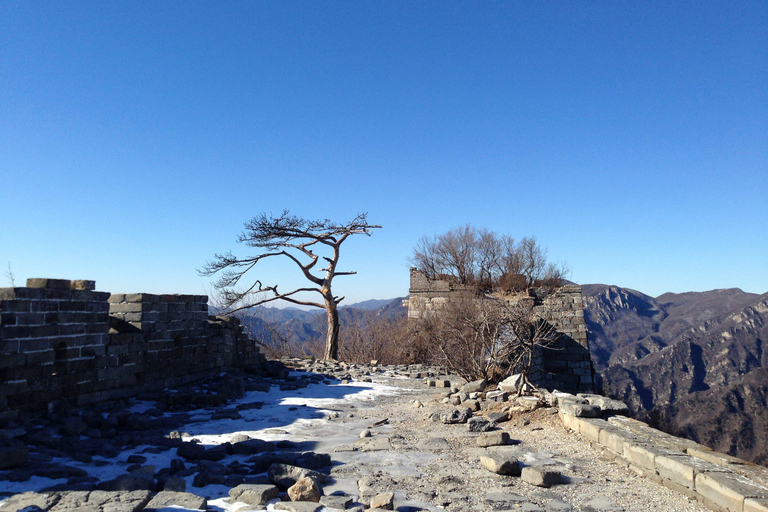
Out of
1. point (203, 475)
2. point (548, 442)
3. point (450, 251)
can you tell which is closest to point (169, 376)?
point (203, 475)

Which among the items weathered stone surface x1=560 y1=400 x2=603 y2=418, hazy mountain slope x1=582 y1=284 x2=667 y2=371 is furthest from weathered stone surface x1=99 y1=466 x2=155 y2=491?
A: hazy mountain slope x1=582 y1=284 x2=667 y2=371

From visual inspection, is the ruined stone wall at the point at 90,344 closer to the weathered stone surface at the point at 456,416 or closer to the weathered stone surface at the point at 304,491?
the weathered stone surface at the point at 304,491

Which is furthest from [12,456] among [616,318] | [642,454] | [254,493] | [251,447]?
[616,318]

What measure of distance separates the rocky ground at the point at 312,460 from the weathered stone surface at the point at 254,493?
1 centimetres

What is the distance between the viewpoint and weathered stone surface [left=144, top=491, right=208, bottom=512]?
3.64 metres

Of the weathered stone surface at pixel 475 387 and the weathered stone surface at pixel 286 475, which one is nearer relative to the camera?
the weathered stone surface at pixel 286 475

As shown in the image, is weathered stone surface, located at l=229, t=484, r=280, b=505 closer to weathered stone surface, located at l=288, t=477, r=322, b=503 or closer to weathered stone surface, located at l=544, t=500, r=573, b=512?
weathered stone surface, located at l=288, t=477, r=322, b=503

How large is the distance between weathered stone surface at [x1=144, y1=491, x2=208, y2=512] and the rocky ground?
0.01 meters

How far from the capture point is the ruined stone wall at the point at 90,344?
618cm

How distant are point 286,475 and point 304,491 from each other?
0.41m

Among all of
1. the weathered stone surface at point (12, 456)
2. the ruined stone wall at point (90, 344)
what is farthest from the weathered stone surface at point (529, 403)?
the ruined stone wall at point (90, 344)

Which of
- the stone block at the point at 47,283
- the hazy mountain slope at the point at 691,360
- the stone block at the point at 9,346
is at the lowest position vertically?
the hazy mountain slope at the point at 691,360

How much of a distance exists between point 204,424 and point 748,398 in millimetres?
45453

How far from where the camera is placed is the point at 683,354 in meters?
55.1
